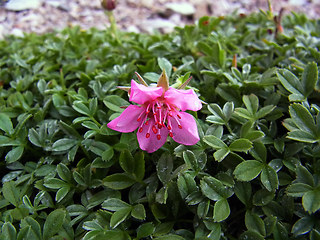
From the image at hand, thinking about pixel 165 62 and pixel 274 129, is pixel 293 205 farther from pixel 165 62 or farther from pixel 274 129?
pixel 165 62

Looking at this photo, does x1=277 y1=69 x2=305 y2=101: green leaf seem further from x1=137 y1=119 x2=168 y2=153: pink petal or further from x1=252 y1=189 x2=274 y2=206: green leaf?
x1=137 y1=119 x2=168 y2=153: pink petal

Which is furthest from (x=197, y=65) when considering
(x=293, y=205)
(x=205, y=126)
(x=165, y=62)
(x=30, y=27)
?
(x=30, y=27)

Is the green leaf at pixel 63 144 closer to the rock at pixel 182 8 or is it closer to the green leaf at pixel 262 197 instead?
the green leaf at pixel 262 197

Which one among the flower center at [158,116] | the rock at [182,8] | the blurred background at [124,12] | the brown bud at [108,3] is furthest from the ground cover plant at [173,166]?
the rock at [182,8]

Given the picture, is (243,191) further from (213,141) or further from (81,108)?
(81,108)

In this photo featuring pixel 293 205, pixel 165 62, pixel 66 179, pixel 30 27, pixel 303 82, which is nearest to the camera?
pixel 293 205

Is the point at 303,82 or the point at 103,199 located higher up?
the point at 303,82
